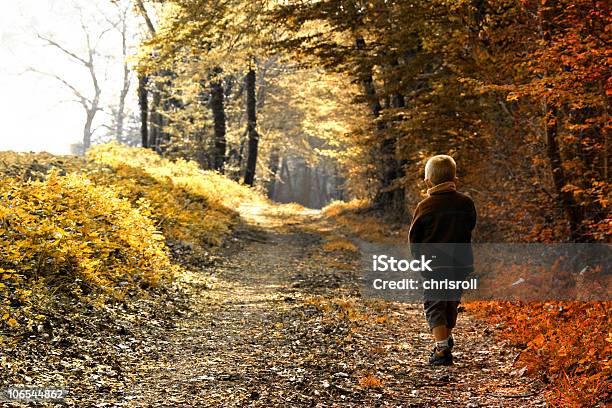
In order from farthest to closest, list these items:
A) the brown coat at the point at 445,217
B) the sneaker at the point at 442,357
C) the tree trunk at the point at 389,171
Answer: the tree trunk at the point at 389,171 < the sneaker at the point at 442,357 < the brown coat at the point at 445,217

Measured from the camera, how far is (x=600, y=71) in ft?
27.7

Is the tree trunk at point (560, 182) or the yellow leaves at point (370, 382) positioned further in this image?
the tree trunk at point (560, 182)

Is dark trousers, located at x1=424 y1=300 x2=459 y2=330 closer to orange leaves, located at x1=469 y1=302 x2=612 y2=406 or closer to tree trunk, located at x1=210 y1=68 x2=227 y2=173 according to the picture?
orange leaves, located at x1=469 y1=302 x2=612 y2=406

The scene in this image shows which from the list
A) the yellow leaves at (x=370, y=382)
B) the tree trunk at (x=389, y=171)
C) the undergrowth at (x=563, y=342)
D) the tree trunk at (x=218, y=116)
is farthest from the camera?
the tree trunk at (x=218, y=116)

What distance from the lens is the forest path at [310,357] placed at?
5.50 m

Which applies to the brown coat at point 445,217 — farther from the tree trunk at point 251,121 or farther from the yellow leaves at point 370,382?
the tree trunk at point 251,121

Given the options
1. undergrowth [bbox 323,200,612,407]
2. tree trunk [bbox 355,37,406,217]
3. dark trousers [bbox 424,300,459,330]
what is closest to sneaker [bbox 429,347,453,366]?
dark trousers [bbox 424,300,459,330]

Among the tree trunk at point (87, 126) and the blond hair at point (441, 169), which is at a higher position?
the tree trunk at point (87, 126)

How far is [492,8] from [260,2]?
7.95 m

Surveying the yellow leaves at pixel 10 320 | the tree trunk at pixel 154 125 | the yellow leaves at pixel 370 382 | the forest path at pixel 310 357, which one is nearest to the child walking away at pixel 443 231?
the forest path at pixel 310 357

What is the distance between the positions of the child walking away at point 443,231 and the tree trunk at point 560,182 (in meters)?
4.51

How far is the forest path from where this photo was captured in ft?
18.0

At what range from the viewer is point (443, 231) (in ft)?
20.7

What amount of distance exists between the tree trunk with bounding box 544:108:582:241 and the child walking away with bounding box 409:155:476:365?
4.51 metres
